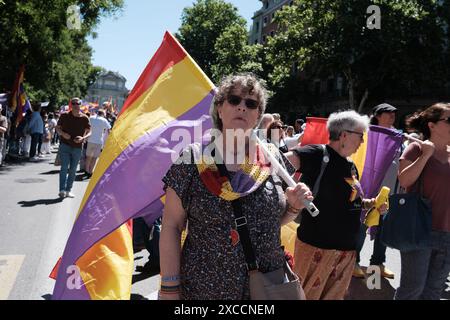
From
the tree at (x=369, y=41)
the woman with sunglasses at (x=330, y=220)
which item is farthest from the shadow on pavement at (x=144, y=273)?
the tree at (x=369, y=41)

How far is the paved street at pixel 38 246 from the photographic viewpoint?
4.36m

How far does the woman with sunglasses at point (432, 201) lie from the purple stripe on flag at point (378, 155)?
3.53 feet

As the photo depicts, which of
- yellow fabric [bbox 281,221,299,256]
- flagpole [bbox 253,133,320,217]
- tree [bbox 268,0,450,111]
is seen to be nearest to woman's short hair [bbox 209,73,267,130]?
flagpole [bbox 253,133,320,217]

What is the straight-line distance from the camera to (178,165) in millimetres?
2215

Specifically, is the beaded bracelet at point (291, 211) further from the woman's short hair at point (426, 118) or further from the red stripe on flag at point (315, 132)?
the red stripe on flag at point (315, 132)

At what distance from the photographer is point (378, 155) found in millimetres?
4777

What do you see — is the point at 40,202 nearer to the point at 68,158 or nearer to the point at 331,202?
the point at 68,158

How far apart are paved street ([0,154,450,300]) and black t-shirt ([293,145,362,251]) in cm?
148

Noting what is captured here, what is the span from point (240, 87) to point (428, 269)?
2306mm

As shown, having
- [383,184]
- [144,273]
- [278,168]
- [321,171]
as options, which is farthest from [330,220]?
[144,273]

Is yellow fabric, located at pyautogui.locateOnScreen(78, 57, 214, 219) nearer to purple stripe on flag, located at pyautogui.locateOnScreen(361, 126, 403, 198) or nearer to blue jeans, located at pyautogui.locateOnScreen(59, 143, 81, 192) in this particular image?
purple stripe on flag, located at pyautogui.locateOnScreen(361, 126, 403, 198)
